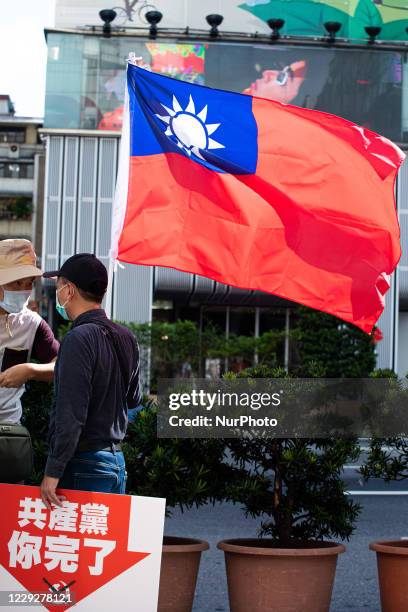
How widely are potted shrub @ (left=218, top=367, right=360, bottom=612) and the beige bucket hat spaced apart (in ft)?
5.76

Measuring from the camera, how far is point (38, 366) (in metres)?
4.93

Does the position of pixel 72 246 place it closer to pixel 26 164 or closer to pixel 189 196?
pixel 26 164

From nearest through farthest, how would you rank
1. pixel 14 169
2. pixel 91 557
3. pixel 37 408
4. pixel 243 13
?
1. pixel 91 557
2. pixel 37 408
3. pixel 243 13
4. pixel 14 169

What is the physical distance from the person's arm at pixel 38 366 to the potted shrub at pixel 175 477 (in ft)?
3.17

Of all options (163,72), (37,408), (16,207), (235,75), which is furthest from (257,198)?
(16,207)

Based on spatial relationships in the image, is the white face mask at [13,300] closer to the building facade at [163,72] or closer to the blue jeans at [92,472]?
the blue jeans at [92,472]

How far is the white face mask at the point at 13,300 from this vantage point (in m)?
4.95

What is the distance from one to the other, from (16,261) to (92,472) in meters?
1.17

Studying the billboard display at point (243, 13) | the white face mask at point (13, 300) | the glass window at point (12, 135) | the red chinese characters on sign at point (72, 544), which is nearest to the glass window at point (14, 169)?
the glass window at point (12, 135)

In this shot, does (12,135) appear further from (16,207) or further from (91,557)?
(91,557)

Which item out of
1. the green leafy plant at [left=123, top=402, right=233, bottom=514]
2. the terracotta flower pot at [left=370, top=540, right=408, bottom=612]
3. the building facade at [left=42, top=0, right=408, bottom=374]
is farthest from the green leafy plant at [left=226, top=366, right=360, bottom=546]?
the building facade at [left=42, top=0, right=408, bottom=374]

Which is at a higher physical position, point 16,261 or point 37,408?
point 16,261

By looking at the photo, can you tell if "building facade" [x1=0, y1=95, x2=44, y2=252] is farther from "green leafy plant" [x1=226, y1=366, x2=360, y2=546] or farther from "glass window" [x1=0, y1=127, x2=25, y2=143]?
"green leafy plant" [x1=226, y1=366, x2=360, y2=546]

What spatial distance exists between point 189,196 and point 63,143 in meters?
32.9
